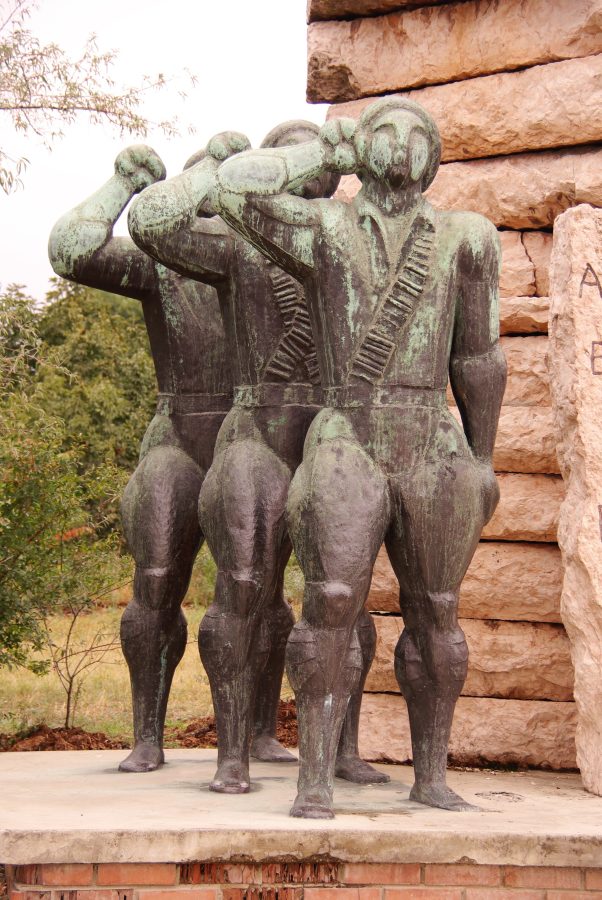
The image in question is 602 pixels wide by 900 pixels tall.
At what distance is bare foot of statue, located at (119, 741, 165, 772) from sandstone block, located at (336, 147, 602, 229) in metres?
2.73

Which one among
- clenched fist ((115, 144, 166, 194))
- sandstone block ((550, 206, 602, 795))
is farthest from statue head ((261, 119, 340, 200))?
sandstone block ((550, 206, 602, 795))

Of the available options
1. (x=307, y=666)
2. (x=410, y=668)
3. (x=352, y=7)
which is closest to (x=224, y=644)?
(x=307, y=666)

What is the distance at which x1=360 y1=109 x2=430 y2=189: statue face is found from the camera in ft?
16.2

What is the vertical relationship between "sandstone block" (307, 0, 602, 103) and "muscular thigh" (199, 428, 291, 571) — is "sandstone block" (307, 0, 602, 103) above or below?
above

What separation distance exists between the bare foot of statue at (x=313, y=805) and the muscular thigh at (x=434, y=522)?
31.7 inches

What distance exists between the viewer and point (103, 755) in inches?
257

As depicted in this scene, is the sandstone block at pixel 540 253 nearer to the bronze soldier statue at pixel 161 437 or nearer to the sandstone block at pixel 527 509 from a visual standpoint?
the sandstone block at pixel 527 509

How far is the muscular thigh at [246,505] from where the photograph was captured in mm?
5312

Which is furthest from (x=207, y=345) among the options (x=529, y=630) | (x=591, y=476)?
(x=529, y=630)

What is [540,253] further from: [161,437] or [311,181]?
[161,437]

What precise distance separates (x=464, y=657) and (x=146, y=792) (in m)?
1.37

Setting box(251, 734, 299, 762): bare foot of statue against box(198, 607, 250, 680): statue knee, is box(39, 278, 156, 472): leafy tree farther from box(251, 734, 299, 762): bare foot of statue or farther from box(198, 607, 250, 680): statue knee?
box(198, 607, 250, 680): statue knee

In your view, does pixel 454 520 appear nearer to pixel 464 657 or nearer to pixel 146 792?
pixel 464 657

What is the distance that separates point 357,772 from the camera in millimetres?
5754
